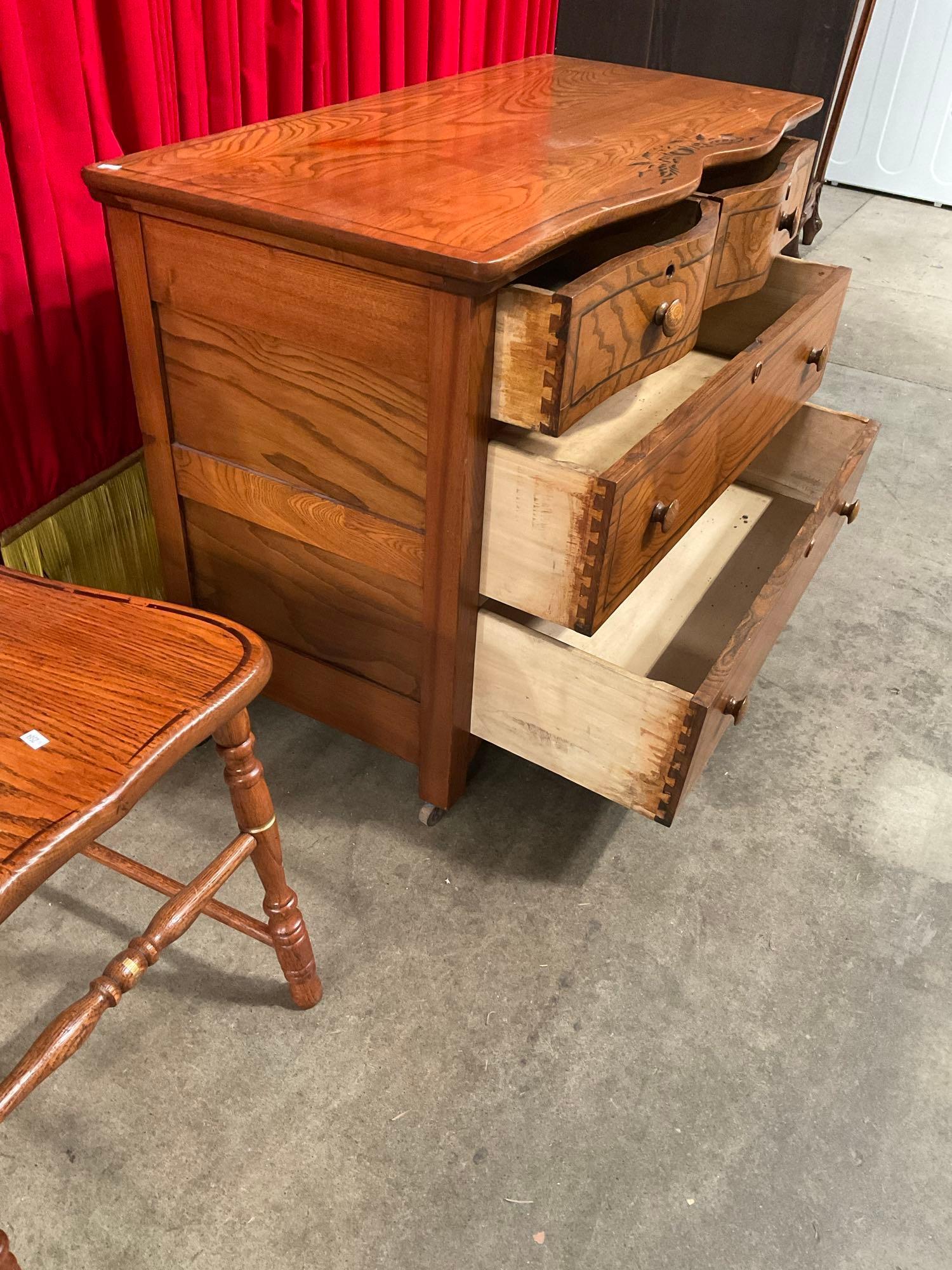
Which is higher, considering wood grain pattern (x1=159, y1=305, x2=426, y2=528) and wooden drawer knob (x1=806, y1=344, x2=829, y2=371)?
wood grain pattern (x1=159, y1=305, x2=426, y2=528)

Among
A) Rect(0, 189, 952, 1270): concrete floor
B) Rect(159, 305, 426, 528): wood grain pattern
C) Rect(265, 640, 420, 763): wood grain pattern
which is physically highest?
Rect(159, 305, 426, 528): wood grain pattern

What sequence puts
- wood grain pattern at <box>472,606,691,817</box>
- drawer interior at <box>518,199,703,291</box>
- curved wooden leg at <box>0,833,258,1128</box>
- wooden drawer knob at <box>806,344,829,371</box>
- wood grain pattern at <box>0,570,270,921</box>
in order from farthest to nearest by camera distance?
wooden drawer knob at <box>806,344,829,371</box> → drawer interior at <box>518,199,703,291</box> → wood grain pattern at <box>472,606,691,817</box> → curved wooden leg at <box>0,833,258,1128</box> → wood grain pattern at <box>0,570,270,921</box>

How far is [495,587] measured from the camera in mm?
959

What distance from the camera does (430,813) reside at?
3.78 feet

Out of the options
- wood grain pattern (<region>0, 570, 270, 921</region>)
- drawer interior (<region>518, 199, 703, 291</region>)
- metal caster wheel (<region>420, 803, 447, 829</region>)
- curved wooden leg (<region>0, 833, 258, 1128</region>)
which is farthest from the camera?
metal caster wheel (<region>420, 803, 447, 829</region>)

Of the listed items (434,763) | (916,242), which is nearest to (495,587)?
(434,763)

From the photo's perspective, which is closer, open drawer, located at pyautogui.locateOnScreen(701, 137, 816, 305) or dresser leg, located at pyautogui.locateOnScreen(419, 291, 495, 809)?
dresser leg, located at pyautogui.locateOnScreen(419, 291, 495, 809)

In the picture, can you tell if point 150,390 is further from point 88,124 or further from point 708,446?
point 708,446

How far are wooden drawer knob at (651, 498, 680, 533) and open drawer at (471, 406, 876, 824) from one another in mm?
142

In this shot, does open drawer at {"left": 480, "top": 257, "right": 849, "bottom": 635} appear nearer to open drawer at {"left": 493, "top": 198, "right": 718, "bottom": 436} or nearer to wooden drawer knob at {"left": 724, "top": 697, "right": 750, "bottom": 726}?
open drawer at {"left": 493, "top": 198, "right": 718, "bottom": 436}

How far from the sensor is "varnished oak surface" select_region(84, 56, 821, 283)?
785mm

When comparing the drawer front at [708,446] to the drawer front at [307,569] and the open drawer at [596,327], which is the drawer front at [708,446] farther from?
the drawer front at [307,569]

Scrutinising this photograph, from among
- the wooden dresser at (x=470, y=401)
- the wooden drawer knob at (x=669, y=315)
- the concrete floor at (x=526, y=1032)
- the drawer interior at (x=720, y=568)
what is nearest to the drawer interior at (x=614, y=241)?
the wooden dresser at (x=470, y=401)

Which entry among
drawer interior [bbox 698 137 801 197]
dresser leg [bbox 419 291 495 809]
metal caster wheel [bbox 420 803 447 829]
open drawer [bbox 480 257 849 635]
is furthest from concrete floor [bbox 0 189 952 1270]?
drawer interior [bbox 698 137 801 197]
